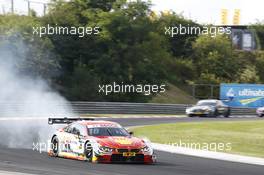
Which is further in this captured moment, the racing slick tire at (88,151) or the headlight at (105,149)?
the racing slick tire at (88,151)

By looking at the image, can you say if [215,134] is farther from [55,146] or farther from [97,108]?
[97,108]

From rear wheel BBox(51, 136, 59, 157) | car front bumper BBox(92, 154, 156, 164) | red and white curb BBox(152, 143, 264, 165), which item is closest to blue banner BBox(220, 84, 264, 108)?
A: red and white curb BBox(152, 143, 264, 165)

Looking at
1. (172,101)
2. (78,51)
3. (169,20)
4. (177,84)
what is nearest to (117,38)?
(78,51)

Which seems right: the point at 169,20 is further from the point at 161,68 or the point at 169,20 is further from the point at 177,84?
the point at 161,68

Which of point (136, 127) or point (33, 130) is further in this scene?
point (136, 127)

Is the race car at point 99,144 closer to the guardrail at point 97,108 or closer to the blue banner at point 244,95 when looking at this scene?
the guardrail at point 97,108

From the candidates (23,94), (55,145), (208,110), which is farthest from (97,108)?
(55,145)

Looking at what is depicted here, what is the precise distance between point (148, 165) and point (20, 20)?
29.7m

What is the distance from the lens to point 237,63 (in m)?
69.2

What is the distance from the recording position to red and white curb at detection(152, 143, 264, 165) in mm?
18158

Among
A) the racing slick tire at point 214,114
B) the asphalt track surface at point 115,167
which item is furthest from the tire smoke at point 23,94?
the asphalt track surface at point 115,167

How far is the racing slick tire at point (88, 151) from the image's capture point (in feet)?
53.3

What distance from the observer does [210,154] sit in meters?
19.6

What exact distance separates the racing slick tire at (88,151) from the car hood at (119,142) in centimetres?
24
